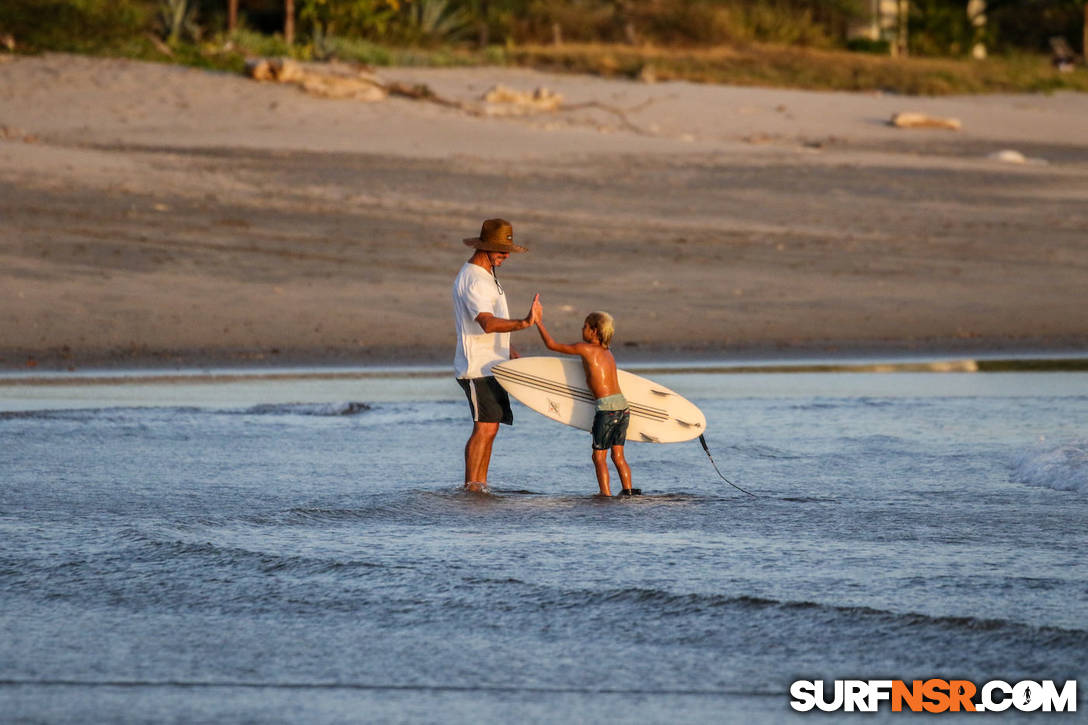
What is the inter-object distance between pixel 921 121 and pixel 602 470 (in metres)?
22.3

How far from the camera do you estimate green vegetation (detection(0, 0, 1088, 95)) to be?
2838cm

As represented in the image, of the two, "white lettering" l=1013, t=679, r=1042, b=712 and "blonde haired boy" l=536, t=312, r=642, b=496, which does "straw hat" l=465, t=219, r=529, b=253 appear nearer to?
"blonde haired boy" l=536, t=312, r=642, b=496

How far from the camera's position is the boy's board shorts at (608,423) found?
27.4ft

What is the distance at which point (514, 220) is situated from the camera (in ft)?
71.3

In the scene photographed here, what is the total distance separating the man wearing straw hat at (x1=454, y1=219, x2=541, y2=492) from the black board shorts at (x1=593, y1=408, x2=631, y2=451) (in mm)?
520

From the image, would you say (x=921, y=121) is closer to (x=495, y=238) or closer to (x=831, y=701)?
(x=495, y=238)

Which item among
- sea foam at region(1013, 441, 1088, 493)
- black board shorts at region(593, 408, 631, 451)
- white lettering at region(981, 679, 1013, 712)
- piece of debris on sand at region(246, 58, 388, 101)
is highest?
piece of debris on sand at region(246, 58, 388, 101)

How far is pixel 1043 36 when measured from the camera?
55531 millimetres

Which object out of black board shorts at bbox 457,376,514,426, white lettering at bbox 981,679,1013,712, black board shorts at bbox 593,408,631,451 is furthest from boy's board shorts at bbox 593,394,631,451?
white lettering at bbox 981,679,1013,712

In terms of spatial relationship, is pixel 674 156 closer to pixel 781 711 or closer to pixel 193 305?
pixel 193 305

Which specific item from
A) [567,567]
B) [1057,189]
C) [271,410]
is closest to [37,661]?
[567,567]

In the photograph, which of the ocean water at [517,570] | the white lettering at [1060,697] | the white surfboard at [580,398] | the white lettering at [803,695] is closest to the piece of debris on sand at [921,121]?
the ocean water at [517,570]

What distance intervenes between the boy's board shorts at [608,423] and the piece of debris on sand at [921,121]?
21795 millimetres

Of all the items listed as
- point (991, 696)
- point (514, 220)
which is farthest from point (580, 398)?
point (514, 220)
